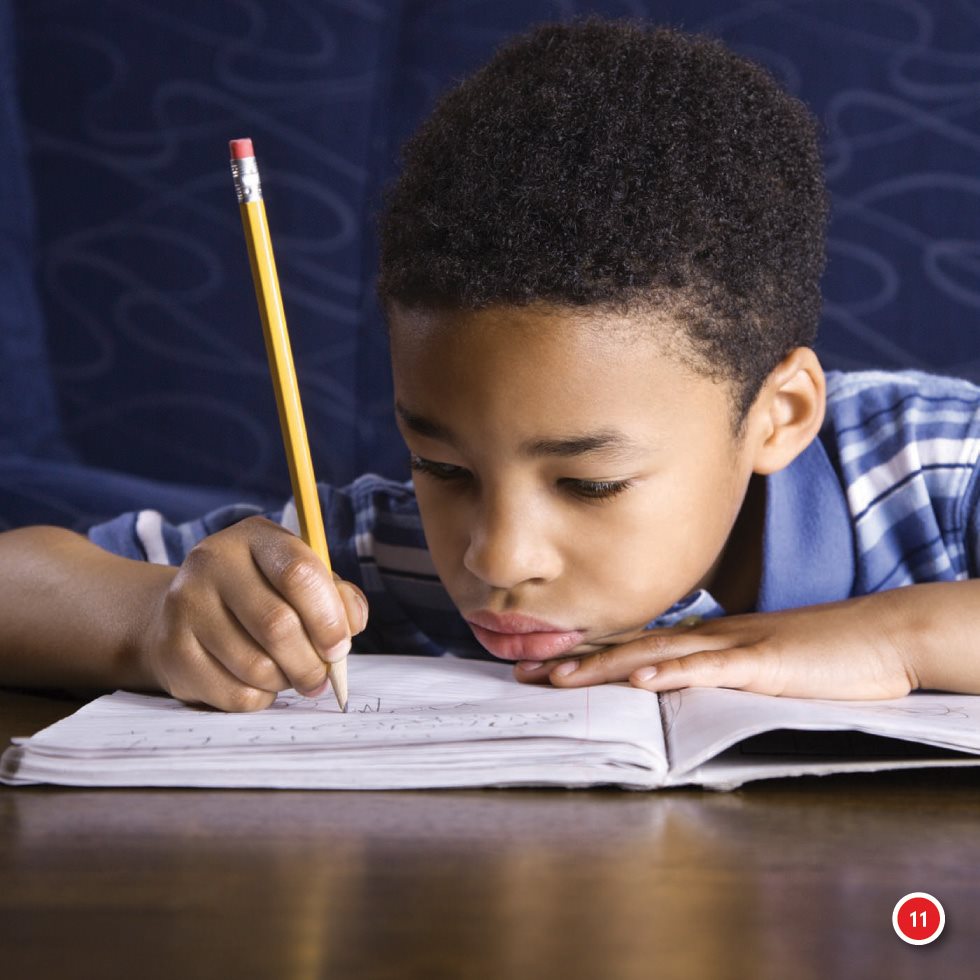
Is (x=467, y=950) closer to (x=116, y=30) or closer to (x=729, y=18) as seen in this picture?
(x=729, y=18)

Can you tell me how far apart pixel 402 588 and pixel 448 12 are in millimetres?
720

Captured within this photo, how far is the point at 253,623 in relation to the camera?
2.18 feet

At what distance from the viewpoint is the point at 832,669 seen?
0.68 metres

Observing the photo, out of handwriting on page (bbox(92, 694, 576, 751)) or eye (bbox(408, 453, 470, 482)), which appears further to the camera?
eye (bbox(408, 453, 470, 482))

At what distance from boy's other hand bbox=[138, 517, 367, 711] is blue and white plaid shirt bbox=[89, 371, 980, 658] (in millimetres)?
318

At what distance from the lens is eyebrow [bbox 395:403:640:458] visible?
71 centimetres

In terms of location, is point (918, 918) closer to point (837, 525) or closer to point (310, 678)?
point (310, 678)

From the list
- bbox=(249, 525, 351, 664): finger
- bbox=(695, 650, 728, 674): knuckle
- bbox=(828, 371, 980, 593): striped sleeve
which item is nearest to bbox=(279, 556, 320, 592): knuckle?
bbox=(249, 525, 351, 664): finger

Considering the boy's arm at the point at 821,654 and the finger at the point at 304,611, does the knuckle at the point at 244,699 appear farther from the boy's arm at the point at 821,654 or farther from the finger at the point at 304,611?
the boy's arm at the point at 821,654

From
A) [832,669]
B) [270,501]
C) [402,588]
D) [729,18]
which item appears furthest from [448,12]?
[832,669]

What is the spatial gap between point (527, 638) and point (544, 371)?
16 centimetres

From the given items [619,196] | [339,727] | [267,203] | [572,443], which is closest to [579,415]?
[572,443]

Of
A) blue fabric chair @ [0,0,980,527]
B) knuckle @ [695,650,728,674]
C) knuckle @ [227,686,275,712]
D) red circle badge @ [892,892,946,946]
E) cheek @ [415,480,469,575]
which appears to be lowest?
red circle badge @ [892,892,946,946]

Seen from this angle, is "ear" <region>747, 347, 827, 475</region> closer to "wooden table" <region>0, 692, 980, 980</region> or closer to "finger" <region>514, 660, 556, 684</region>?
"finger" <region>514, 660, 556, 684</region>
